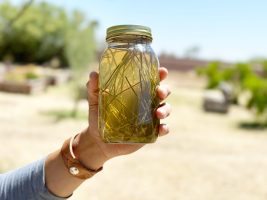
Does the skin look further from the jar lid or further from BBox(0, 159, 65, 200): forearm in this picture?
the jar lid

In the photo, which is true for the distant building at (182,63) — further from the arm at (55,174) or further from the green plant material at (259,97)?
the arm at (55,174)

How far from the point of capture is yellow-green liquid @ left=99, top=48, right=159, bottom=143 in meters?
1.10

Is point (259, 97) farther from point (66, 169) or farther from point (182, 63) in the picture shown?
point (182, 63)

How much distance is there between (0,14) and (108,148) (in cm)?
3191

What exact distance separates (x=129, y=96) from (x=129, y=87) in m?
0.02

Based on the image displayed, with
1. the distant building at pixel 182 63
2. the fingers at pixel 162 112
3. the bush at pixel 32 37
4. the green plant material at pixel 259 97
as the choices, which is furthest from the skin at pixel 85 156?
the distant building at pixel 182 63

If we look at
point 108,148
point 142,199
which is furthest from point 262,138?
point 108,148

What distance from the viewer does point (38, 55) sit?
32094mm

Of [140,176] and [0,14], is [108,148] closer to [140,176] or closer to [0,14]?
[140,176]

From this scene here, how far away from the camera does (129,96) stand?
1.10 m

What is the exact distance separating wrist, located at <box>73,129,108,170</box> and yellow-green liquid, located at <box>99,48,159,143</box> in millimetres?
333

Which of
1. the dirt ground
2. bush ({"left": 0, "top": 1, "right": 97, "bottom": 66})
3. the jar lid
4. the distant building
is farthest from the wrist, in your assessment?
the distant building

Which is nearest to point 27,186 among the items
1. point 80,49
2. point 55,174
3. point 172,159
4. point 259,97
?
point 55,174

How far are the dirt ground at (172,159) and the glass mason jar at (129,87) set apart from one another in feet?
13.7
